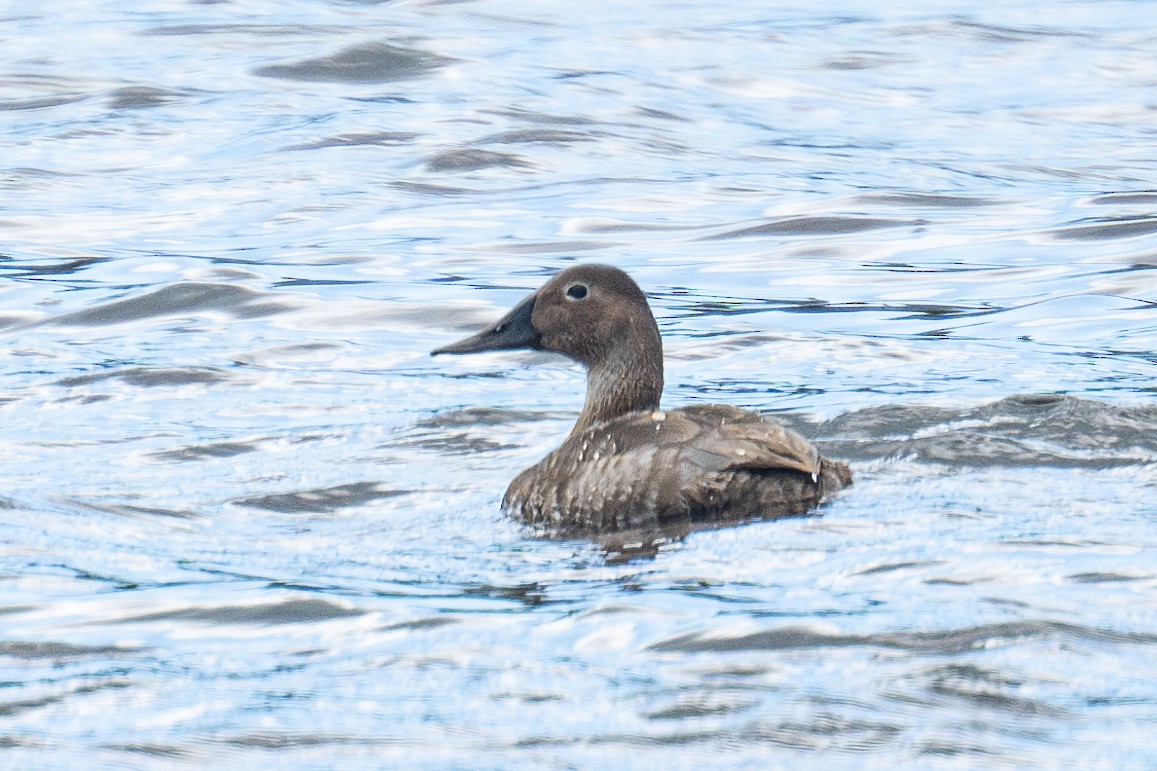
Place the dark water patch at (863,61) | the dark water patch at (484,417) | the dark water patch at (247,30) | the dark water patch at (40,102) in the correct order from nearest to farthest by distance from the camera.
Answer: the dark water patch at (484,417)
the dark water patch at (40,102)
the dark water patch at (863,61)
the dark water patch at (247,30)

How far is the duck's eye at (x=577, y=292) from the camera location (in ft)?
30.2

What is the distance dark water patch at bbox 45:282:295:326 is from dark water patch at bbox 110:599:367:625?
7285mm

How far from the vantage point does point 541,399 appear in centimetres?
1159

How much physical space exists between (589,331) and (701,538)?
1690 millimetres

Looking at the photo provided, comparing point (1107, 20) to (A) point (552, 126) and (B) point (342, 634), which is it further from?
(B) point (342, 634)

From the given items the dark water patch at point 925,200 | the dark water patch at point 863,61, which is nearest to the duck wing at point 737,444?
the dark water patch at point 925,200

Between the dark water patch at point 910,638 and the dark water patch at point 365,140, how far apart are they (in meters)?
15.3

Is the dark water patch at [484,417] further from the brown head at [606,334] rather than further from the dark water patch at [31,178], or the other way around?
the dark water patch at [31,178]

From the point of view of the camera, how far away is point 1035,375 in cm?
1166

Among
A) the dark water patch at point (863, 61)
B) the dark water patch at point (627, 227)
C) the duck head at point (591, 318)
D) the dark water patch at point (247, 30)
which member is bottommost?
the dark water patch at point (627, 227)

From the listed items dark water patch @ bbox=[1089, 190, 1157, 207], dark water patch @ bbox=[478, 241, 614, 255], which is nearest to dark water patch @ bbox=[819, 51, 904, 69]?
dark water patch @ bbox=[1089, 190, 1157, 207]

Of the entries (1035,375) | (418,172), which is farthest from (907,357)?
(418,172)

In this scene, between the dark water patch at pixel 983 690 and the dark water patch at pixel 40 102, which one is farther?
the dark water patch at pixel 40 102

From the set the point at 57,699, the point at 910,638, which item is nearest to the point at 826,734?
the point at 910,638
